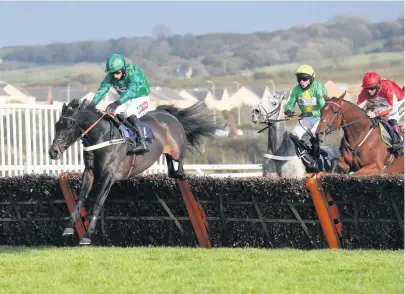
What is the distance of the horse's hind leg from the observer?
1115cm

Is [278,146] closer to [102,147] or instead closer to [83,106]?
[102,147]

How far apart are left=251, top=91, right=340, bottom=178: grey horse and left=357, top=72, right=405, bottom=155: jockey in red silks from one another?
0.93m

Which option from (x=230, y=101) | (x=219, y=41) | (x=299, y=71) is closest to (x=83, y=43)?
(x=219, y=41)

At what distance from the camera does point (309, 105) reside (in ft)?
40.9

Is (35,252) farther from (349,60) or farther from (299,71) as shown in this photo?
(349,60)

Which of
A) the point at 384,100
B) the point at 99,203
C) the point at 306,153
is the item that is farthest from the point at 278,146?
the point at 99,203

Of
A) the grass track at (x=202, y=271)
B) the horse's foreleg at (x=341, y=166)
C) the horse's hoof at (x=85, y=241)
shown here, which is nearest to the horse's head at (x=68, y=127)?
the horse's hoof at (x=85, y=241)

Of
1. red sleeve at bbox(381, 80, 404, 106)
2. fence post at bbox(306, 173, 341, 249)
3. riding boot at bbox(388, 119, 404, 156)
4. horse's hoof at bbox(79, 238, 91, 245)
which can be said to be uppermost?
red sleeve at bbox(381, 80, 404, 106)

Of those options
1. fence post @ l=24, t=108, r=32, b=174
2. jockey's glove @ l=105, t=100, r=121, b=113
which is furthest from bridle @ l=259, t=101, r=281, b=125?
fence post @ l=24, t=108, r=32, b=174

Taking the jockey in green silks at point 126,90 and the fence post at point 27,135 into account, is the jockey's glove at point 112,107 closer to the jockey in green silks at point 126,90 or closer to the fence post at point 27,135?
the jockey in green silks at point 126,90

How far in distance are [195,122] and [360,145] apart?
6.66 ft

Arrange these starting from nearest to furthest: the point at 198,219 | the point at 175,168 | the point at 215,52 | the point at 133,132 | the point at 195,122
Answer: the point at 198,219
the point at 133,132
the point at 175,168
the point at 195,122
the point at 215,52

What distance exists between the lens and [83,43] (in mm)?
137000

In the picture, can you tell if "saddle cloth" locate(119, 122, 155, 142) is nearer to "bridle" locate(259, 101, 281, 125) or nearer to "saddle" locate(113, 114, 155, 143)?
"saddle" locate(113, 114, 155, 143)
